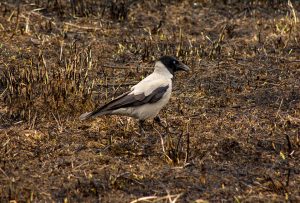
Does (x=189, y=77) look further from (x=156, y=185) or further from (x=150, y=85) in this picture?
(x=156, y=185)

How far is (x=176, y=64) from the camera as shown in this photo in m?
7.78

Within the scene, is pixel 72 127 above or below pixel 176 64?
below

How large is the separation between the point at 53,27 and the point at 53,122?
12.0 feet

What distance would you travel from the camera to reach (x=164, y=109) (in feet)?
25.6

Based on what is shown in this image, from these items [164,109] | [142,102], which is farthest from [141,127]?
[164,109]

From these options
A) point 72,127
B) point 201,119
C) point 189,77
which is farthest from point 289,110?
point 72,127

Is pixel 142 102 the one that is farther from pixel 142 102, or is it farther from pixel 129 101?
pixel 129 101

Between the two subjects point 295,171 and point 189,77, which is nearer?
point 295,171

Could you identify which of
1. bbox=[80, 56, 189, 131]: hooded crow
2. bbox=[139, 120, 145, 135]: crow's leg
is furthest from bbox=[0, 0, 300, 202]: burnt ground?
bbox=[80, 56, 189, 131]: hooded crow

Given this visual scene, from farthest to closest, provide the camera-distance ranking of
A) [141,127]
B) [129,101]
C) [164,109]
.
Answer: [164,109]
[141,127]
[129,101]

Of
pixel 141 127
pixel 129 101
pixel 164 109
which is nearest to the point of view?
pixel 129 101

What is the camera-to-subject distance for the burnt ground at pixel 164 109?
5.78 m

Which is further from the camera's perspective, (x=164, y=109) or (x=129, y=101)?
(x=164, y=109)

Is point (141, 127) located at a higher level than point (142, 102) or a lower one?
lower
